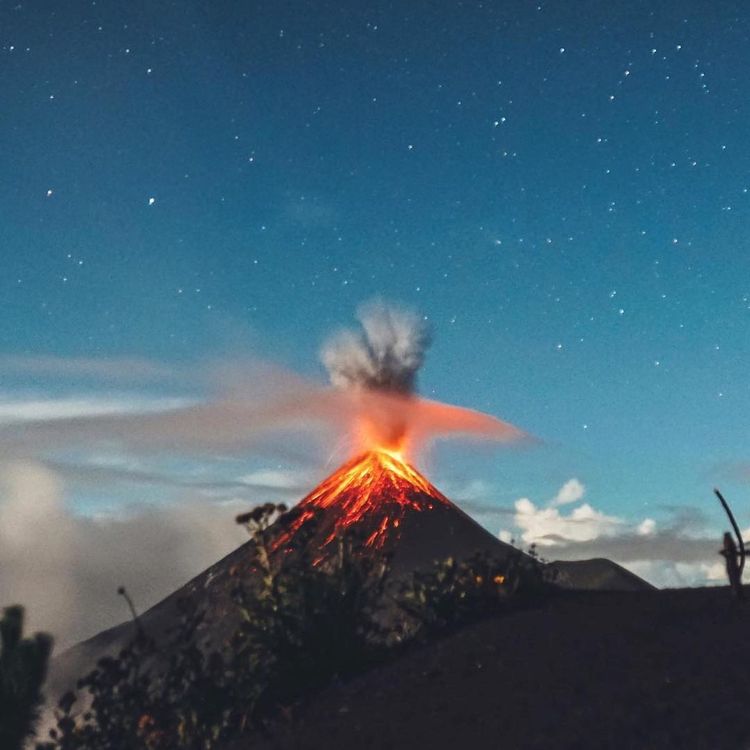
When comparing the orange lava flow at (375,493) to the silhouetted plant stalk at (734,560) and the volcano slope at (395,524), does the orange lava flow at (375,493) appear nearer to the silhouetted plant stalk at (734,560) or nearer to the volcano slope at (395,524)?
the volcano slope at (395,524)

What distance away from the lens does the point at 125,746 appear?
11078 mm

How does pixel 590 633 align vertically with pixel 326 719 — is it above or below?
above

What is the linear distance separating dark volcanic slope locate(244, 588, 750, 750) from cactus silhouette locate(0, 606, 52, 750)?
2037 mm

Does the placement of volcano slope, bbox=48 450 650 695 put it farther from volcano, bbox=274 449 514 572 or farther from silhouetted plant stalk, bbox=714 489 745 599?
silhouetted plant stalk, bbox=714 489 745 599

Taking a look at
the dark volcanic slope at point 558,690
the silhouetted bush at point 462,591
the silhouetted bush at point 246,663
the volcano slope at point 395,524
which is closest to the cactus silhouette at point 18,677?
the silhouetted bush at point 246,663

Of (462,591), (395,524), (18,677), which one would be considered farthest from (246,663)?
(395,524)

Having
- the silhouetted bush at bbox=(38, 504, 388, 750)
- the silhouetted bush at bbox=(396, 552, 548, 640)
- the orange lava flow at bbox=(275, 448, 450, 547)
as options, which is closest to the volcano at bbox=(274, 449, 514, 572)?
the orange lava flow at bbox=(275, 448, 450, 547)

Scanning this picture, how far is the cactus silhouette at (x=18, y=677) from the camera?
1032cm

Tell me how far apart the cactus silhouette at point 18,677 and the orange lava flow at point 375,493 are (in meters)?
49.0

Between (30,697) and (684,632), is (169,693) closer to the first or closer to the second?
(30,697)

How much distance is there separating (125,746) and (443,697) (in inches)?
134

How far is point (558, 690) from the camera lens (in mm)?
9875

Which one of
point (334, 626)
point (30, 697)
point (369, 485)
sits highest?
point (369, 485)

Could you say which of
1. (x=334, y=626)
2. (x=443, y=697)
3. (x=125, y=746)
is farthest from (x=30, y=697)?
(x=443, y=697)
